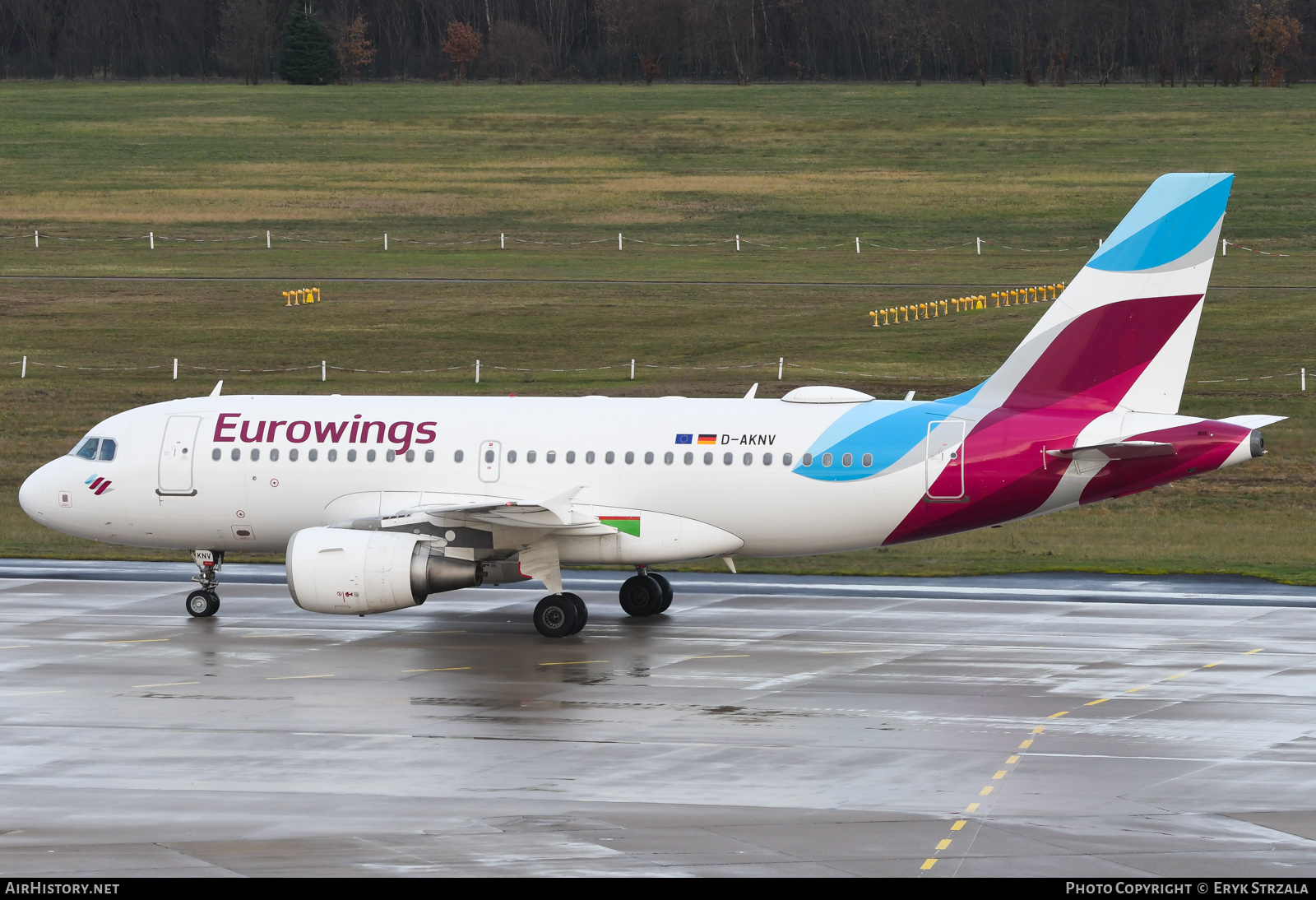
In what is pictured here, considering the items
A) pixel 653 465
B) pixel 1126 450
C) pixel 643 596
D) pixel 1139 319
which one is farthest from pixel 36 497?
pixel 1139 319

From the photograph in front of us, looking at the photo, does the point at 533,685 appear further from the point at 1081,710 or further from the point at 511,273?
the point at 511,273

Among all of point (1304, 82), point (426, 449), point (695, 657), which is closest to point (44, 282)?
point (426, 449)

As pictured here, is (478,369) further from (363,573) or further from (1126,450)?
(1126,450)

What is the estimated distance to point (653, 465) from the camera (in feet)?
105

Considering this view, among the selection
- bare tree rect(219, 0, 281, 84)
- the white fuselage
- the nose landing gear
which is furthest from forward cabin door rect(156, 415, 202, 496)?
bare tree rect(219, 0, 281, 84)

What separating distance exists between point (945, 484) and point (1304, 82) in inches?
5066

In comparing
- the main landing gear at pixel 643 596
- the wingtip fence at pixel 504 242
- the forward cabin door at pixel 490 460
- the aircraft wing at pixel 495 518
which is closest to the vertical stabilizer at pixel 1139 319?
the main landing gear at pixel 643 596

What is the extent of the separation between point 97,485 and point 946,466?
53.5 ft

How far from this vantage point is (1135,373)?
3073cm

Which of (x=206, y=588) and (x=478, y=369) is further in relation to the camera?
(x=478, y=369)

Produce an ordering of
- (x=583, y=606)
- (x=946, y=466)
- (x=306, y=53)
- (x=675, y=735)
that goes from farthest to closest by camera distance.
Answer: (x=306, y=53) → (x=583, y=606) → (x=946, y=466) → (x=675, y=735)

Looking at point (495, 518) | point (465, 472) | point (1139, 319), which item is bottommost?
point (495, 518)

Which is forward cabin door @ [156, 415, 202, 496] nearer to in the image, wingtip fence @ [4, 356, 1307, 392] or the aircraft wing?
the aircraft wing

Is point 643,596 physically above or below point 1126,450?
below
